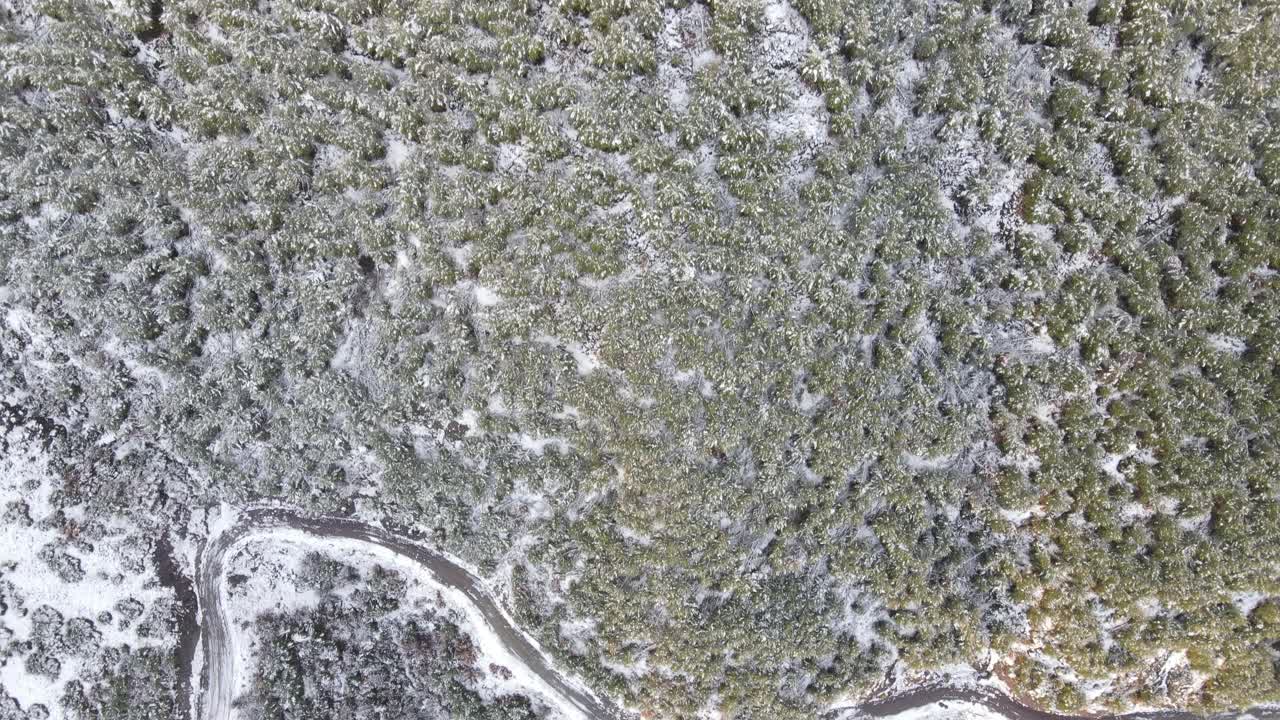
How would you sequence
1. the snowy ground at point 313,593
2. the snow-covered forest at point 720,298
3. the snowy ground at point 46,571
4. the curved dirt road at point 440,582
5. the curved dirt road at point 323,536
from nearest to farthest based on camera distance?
the snow-covered forest at point 720,298 → the snowy ground at point 46,571 → the curved dirt road at point 440,582 → the curved dirt road at point 323,536 → the snowy ground at point 313,593

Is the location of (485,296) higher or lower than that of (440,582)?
higher

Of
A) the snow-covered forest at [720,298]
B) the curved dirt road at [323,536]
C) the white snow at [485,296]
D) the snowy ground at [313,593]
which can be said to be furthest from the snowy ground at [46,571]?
the white snow at [485,296]

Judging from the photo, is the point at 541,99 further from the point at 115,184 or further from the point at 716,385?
the point at 115,184

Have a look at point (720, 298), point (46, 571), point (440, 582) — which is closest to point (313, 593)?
point (440, 582)

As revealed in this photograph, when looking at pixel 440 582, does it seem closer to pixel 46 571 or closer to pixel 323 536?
Answer: pixel 323 536

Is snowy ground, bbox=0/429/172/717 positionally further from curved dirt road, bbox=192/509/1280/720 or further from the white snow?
the white snow

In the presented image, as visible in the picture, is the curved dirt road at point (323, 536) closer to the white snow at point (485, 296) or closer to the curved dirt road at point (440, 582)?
the curved dirt road at point (440, 582)
